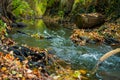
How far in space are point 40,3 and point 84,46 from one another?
114 feet

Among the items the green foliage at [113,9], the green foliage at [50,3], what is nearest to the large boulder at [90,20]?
the green foliage at [113,9]

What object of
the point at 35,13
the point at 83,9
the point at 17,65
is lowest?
the point at 35,13

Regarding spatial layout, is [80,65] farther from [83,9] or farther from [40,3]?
[40,3]

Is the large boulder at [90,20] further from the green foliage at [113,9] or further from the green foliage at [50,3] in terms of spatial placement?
the green foliage at [50,3]

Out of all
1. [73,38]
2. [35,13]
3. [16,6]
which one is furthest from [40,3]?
[73,38]

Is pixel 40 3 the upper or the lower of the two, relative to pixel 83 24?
lower

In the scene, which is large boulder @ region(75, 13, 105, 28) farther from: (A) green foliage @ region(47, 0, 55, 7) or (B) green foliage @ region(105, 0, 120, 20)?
(A) green foliage @ region(47, 0, 55, 7)

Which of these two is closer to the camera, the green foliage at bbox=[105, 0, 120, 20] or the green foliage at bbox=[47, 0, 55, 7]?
the green foliage at bbox=[105, 0, 120, 20]

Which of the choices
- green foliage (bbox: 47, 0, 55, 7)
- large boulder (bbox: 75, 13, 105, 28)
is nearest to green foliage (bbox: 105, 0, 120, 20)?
large boulder (bbox: 75, 13, 105, 28)

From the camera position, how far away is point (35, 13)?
45.1 m

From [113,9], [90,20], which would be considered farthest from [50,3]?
[90,20]

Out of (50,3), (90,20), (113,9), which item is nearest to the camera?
(90,20)

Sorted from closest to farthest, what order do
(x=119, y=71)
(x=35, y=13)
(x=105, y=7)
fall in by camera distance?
(x=119, y=71)
(x=105, y=7)
(x=35, y=13)

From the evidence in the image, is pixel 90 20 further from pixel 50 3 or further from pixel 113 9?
pixel 50 3
